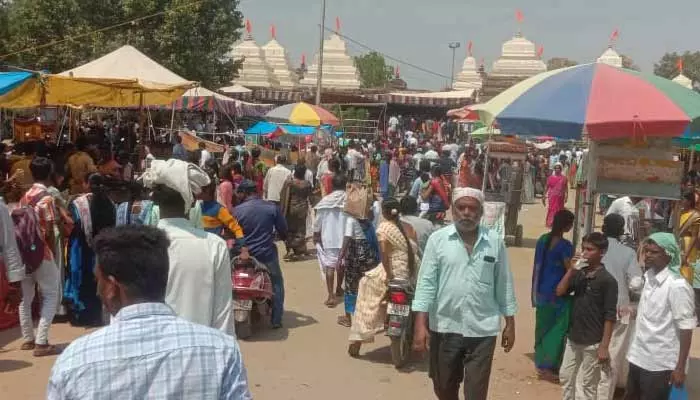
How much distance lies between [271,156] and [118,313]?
13.4m

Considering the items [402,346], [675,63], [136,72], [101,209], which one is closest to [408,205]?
[402,346]

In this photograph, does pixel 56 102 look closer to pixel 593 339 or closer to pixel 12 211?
pixel 12 211

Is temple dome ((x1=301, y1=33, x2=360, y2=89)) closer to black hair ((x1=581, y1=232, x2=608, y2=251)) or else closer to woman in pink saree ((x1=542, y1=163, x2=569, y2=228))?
woman in pink saree ((x1=542, y1=163, x2=569, y2=228))

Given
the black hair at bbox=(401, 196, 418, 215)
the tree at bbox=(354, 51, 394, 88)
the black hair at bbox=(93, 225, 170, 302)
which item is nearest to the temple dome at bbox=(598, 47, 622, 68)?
the tree at bbox=(354, 51, 394, 88)

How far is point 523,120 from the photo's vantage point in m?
5.25

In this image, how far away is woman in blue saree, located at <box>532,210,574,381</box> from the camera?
6.00m

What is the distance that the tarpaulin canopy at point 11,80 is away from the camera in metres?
9.16

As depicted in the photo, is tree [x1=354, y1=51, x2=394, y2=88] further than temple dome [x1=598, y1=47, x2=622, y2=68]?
Yes

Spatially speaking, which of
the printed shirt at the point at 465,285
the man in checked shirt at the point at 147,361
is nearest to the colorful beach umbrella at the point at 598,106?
the printed shirt at the point at 465,285

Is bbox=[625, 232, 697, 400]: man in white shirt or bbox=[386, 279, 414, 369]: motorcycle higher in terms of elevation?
bbox=[625, 232, 697, 400]: man in white shirt

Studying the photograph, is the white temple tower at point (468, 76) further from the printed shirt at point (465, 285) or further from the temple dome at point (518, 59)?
the printed shirt at point (465, 285)

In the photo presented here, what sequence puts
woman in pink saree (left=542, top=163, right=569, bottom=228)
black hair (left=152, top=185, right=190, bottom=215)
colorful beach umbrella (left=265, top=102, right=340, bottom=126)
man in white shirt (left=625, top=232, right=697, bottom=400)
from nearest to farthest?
black hair (left=152, top=185, right=190, bottom=215) → man in white shirt (left=625, top=232, right=697, bottom=400) → woman in pink saree (left=542, top=163, right=569, bottom=228) → colorful beach umbrella (left=265, top=102, right=340, bottom=126)

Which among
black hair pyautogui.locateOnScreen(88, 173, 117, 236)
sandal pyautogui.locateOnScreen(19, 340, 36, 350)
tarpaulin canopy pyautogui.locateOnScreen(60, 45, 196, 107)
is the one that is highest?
tarpaulin canopy pyautogui.locateOnScreen(60, 45, 196, 107)

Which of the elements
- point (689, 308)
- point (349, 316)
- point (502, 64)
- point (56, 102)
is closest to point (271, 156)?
point (56, 102)
